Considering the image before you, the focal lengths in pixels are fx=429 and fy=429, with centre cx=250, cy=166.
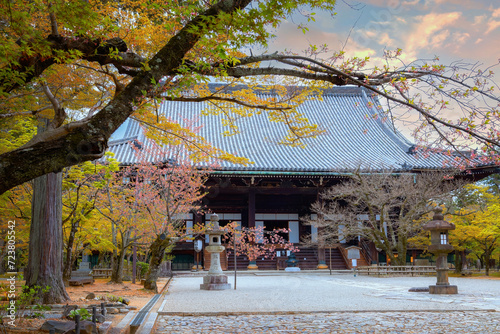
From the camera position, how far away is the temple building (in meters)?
19.8

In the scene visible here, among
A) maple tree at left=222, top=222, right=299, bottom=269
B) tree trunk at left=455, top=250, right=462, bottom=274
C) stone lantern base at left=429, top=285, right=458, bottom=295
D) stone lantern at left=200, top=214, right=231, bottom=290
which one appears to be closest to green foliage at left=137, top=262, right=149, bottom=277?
maple tree at left=222, top=222, right=299, bottom=269

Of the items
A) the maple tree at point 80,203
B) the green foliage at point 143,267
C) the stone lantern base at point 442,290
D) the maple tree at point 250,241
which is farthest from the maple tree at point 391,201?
the maple tree at point 80,203

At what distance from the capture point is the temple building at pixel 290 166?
64.8 feet

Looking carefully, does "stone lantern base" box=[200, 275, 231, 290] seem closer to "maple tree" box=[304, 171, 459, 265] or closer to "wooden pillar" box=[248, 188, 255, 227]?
"maple tree" box=[304, 171, 459, 265]

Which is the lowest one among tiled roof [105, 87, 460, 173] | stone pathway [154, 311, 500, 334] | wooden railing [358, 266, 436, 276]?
wooden railing [358, 266, 436, 276]

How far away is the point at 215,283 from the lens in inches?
461

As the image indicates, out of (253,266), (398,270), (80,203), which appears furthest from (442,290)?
(253,266)

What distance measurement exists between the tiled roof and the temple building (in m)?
0.05

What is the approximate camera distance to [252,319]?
636 centimetres

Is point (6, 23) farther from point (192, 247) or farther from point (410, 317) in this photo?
point (192, 247)

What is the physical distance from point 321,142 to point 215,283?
14.0 m

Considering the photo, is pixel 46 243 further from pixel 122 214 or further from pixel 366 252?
pixel 366 252

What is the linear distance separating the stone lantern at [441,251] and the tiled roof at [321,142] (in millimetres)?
7971

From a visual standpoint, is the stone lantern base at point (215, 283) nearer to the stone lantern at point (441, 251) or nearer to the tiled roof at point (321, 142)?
the stone lantern at point (441, 251)
